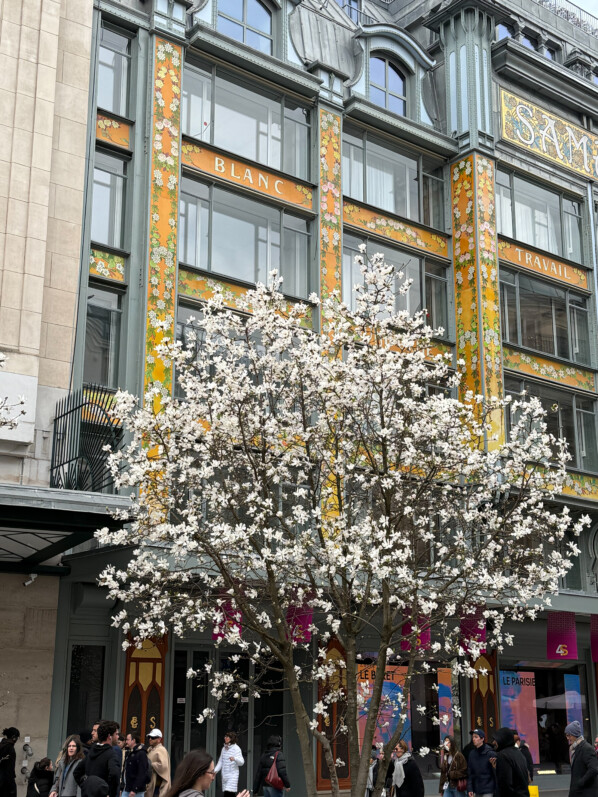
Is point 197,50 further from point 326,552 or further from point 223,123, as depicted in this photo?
point 326,552

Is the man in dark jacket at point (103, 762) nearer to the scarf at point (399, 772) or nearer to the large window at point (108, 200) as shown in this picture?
the scarf at point (399, 772)

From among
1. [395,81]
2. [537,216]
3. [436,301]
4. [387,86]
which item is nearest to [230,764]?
[436,301]

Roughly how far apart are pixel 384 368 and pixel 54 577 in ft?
31.0

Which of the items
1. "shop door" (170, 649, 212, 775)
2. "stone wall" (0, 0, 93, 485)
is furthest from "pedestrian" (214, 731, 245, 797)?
"stone wall" (0, 0, 93, 485)

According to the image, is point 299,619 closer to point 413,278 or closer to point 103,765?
point 103,765

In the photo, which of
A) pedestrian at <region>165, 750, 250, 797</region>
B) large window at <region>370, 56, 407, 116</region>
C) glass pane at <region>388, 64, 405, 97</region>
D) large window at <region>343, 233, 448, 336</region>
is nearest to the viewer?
pedestrian at <region>165, 750, 250, 797</region>

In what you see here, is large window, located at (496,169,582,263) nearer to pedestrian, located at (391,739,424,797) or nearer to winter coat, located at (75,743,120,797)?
pedestrian, located at (391,739,424,797)

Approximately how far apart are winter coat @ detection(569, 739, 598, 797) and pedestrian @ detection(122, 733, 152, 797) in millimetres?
6483

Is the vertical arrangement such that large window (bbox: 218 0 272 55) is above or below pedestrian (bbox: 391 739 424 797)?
above

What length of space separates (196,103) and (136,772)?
15.3m

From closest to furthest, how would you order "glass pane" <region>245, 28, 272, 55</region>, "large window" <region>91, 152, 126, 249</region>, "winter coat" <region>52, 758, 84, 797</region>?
"winter coat" <region>52, 758, 84, 797</region> < "large window" <region>91, 152, 126, 249</region> < "glass pane" <region>245, 28, 272, 55</region>

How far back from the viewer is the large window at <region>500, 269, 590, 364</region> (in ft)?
97.2

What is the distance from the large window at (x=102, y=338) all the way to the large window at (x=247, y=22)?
8.02m

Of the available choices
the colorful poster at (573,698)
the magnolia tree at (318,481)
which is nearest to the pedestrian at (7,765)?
the magnolia tree at (318,481)
